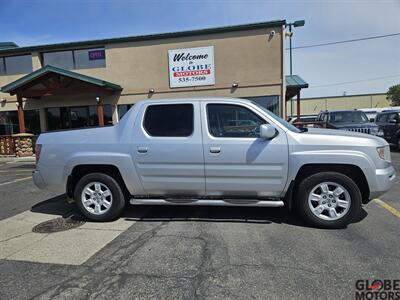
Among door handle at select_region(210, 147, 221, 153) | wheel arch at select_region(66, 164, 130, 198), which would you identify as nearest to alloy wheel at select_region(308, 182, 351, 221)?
door handle at select_region(210, 147, 221, 153)

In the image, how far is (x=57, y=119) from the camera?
55.5ft

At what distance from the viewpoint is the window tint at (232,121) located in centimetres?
446

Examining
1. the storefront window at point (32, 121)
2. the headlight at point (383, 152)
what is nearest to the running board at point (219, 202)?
the headlight at point (383, 152)

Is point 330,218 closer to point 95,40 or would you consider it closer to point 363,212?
point 363,212

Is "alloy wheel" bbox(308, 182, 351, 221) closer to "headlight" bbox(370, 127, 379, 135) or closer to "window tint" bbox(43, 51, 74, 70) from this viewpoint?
"headlight" bbox(370, 127, 379, 135)

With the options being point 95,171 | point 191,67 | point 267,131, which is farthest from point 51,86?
point 267,131

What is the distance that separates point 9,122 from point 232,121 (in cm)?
1774

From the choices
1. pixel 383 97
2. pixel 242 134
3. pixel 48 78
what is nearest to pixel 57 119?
pixel 48 78

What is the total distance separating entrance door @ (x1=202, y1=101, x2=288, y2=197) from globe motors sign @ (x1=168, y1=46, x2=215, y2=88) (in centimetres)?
1088

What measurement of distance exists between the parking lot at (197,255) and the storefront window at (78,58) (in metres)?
12.8

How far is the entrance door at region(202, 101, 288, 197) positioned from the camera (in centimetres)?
429

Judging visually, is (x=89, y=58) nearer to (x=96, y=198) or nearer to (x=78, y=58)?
(x=78, y=58)

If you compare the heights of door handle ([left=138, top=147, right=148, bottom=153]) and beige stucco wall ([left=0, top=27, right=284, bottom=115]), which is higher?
beige stucco wall ([left=0, top=27, right=284, bottom=115])

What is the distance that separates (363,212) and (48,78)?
15356mm
